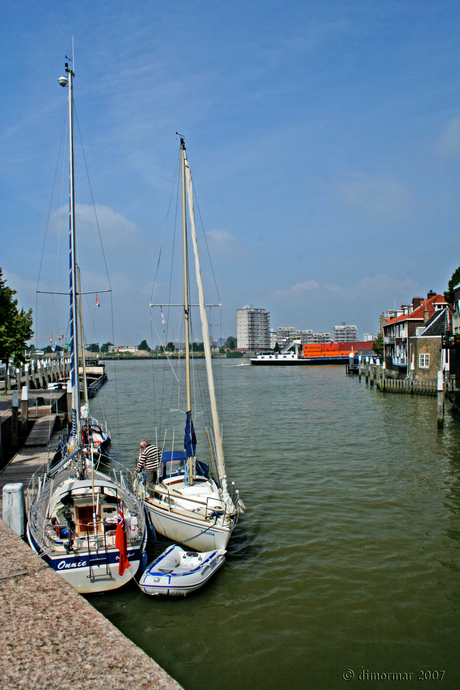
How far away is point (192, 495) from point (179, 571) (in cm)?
245

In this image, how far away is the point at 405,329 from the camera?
2457 inches

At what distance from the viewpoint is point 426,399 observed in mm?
48094

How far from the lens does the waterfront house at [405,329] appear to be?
6075cm

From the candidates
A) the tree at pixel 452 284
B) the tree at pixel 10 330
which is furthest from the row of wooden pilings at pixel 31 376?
the tree at pixel 452 284

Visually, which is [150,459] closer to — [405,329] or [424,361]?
[424,361]

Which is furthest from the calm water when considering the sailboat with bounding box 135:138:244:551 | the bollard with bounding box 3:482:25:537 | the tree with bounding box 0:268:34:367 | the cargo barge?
the cargo barge

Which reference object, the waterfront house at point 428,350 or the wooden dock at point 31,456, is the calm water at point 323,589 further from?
the waterfront house at point 428,350

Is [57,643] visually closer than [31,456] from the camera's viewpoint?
Yes

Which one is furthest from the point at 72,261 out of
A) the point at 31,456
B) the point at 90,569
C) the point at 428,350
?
the point at 428,350

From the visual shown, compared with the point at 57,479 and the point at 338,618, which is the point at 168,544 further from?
the point at 338,618

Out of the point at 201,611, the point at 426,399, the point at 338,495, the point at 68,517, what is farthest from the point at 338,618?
the point at 426,399

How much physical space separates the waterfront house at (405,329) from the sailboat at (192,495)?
1908 inches

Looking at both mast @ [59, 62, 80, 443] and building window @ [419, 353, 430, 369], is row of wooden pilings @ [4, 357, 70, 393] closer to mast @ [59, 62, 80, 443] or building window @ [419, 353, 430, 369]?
mast @ [59, 62, 80, 443]

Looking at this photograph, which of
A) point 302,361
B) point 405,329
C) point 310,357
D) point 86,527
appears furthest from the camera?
point 310,357
